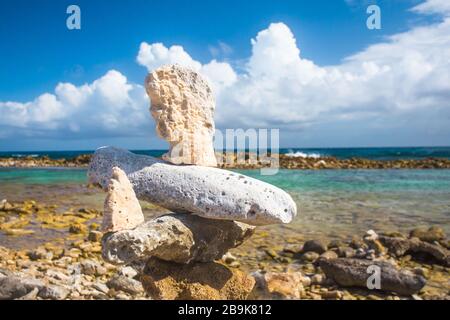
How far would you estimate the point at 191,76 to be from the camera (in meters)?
5.07

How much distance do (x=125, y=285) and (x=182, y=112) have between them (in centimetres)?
329

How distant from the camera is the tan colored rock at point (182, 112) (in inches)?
192

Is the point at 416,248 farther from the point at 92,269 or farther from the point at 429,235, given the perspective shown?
the point at 92,269

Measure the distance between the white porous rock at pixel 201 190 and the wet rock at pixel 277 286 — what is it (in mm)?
1425

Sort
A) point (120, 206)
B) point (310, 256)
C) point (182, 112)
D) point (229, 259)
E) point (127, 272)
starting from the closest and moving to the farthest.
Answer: point (120, 206) < point (182, 112) < point (127, 272) < point (229, 259) < point (310, 256)

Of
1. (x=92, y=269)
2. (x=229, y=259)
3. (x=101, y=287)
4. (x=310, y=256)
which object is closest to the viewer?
(x=101, y=287)

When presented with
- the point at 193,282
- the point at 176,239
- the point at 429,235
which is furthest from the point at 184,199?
the point at 429,235

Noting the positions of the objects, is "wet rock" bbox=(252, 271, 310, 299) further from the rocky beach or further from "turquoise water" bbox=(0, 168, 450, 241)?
"turquoise water" bbox=(0, 168, 450, 241)

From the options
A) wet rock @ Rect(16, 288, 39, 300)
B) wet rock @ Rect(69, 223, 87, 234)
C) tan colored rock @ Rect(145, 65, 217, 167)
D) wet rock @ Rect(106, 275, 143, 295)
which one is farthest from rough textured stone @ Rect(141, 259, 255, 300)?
wet rock @ Rect(69, 223, 87, 234)

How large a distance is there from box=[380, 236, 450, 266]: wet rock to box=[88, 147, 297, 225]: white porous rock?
535cm

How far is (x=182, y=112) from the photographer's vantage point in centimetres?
499
